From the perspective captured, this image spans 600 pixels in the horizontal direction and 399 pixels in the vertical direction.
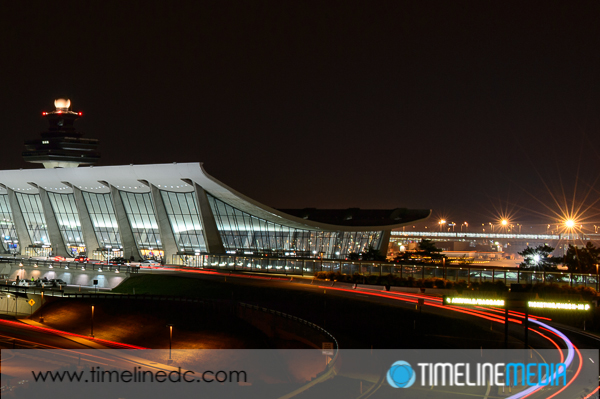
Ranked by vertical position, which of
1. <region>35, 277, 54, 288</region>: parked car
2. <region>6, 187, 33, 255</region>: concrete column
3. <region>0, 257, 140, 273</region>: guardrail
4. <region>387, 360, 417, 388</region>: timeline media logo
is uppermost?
<region>6, 187, 33, 255</region>: concrete column

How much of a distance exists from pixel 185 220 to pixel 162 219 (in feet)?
8.59

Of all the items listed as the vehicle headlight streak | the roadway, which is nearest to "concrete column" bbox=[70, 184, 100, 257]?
the roadway

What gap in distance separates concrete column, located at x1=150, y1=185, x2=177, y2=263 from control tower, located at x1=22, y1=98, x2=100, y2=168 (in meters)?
48.8

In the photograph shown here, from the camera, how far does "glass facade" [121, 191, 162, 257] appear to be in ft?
216

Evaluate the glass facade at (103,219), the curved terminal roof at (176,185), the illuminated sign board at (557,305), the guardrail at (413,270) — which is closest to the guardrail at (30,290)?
the curved terminal roof at (176,185)

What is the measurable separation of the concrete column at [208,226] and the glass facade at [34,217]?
29.1m

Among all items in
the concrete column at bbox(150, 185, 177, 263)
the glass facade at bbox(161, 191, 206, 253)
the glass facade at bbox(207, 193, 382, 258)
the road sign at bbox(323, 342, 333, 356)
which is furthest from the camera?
the glass facade at bbox(207, 193, 382, 258)

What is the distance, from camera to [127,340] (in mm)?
33781

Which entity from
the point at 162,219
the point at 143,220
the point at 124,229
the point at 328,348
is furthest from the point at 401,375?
the point at 124,229

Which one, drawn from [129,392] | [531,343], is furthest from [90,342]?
[531,343]

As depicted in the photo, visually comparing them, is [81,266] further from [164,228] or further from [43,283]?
[164,228]

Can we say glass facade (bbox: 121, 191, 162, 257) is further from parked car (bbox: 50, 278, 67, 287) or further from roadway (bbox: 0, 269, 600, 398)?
roadway (bbox: 0, 269, 600, 398)

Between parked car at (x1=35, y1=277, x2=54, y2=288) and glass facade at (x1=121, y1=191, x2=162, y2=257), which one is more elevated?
glass facade at (x1=121, y1=191, x2=162, y2=257)

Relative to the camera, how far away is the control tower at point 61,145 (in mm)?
103250
